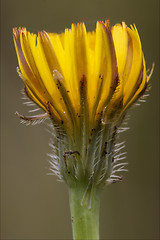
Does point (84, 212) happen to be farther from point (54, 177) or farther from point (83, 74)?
point (54, 177)

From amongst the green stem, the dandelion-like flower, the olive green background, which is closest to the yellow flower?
the dandelion-like flower

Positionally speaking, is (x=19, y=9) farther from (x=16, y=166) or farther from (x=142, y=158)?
(x=142, y=158)

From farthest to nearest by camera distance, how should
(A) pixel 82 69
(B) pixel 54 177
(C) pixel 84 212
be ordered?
(B) pixel 54 177
(C) pixel 84 212
(A) pixel 82 69

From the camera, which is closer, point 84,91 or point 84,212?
point 84,91

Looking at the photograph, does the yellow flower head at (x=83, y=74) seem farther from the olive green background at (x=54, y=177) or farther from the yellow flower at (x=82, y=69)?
the olive green background at (x=54, y=177)

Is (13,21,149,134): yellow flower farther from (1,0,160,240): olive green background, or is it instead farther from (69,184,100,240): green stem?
(1,0,160,240): olive green background

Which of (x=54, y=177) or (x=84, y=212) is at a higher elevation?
(x=84, y=212)

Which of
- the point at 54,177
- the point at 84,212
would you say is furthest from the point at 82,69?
the point at 54,177
